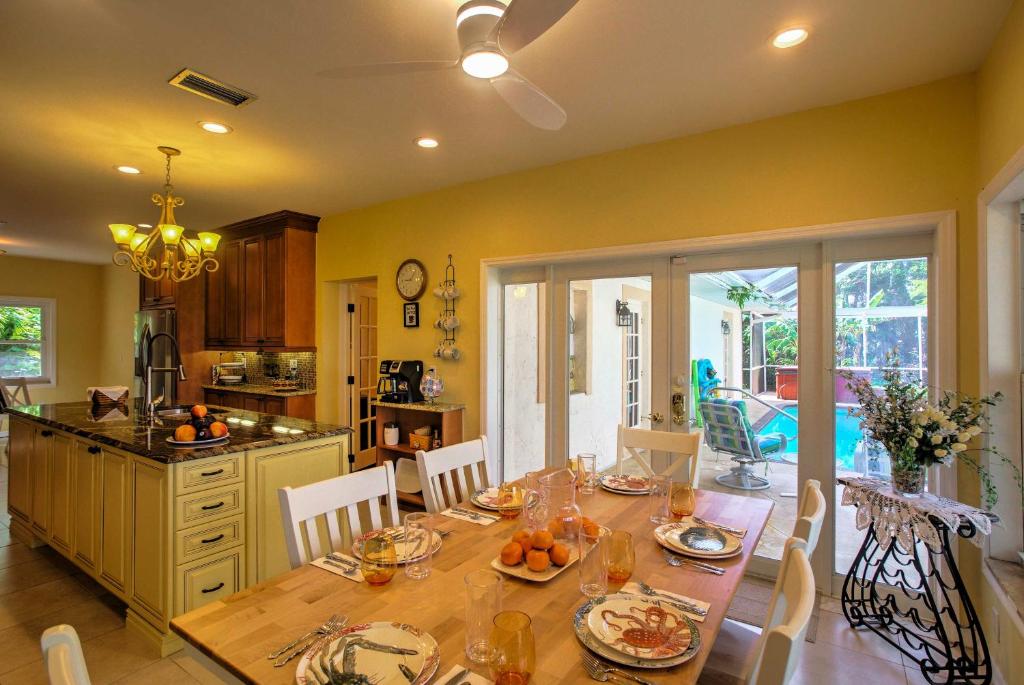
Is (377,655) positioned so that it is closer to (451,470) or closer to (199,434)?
(451,470)

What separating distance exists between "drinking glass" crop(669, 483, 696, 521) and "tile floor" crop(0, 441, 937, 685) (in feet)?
3.39

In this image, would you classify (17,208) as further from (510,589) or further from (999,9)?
(999,9)

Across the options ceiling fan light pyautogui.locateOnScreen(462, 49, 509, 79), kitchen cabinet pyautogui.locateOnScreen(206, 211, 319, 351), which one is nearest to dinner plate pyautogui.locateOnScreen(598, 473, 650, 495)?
ceiling fan light pyautogui.locateOnScreen(462, 49, 509, 79)

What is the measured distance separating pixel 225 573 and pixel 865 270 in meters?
3.65

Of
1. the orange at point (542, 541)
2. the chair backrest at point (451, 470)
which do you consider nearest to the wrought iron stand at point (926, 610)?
the orange at point (542, 541)

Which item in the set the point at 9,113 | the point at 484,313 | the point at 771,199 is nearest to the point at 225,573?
the point at 484,313

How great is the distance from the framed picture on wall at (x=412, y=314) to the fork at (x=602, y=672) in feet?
11.8

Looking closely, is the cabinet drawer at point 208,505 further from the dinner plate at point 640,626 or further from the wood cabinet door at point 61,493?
the dinner plate at point 640,626

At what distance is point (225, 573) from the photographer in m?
2.44

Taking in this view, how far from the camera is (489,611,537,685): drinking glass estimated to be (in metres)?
0.95

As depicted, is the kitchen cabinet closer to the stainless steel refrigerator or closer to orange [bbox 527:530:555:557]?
the stainless steel refrigerator

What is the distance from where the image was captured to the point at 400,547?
151 cm

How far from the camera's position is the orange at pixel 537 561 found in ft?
4.50

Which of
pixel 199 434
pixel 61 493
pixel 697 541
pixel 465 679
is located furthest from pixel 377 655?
pixel 61 493
